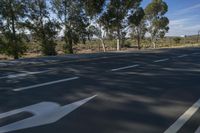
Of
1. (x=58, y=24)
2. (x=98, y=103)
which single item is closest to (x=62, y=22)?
(x=58, y=24)

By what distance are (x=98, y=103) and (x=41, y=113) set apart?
1230 millimetres

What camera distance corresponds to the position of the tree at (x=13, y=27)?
23.3 meters

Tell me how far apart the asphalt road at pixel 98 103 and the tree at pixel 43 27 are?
56.8 ft

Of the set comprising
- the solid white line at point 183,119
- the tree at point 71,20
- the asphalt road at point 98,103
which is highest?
the tree at point 71,20

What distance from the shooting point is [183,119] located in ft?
15.8

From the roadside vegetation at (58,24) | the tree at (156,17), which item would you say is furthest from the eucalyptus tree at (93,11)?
the tree at (156,17)

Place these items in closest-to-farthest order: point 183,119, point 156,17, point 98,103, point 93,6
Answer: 1. point 183,119
2. point 98,103
3. point 93,6
4. point 156,17

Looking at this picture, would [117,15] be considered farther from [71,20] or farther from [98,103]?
[98,103]

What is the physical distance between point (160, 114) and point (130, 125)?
2.83ft

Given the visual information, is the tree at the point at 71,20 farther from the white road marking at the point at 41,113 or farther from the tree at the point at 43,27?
the white road marking at the point at 41,113

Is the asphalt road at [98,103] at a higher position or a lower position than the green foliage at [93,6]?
lower

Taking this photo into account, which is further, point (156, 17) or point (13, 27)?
point (156, 17)

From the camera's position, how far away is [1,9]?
75.4 ft

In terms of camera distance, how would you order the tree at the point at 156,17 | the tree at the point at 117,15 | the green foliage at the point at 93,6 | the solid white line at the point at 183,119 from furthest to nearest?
1. the tree at the point at 156,17
2. the tree at the point at 117,15
3. the green foliage at the point at 93,6
4. the solid white line at the point at 183,119
